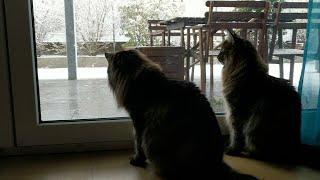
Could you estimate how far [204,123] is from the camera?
1.31m

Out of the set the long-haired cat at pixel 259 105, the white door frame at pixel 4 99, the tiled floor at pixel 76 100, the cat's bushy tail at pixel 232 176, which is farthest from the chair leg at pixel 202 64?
the white door frame at pixel 4 99

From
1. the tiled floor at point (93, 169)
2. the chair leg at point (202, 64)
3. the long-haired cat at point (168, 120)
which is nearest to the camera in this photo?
the long-haired cat at point (168, 120)

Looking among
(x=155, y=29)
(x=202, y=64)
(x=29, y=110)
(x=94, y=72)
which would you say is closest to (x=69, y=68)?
(x=94, y=72)

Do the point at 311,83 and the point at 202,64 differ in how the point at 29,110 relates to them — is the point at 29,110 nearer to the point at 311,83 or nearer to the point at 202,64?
the point at 202,64

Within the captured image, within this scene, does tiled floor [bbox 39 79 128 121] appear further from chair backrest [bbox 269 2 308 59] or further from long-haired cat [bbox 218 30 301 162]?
chair backrest [bbox 269 2 308 59]

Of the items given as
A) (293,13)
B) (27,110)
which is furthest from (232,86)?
(27,110)

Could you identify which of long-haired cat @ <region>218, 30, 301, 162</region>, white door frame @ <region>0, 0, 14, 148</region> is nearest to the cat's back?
long-haired cat @ <region>218, 30, 301, 162</region>

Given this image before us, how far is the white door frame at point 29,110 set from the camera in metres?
1.51

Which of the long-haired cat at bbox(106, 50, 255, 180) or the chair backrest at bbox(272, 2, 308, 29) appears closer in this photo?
the long-haired cat at bbox(106, 50, 255, 180)

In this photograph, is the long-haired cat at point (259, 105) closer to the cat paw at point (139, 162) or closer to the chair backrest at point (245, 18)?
the chair backrest at point (245, 18)

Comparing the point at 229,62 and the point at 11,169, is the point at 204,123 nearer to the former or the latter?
the point at 229,62

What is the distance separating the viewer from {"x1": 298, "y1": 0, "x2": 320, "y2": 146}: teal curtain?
152cm

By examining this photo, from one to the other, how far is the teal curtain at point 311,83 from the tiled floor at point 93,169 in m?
0.19

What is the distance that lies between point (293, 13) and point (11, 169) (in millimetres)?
1598
